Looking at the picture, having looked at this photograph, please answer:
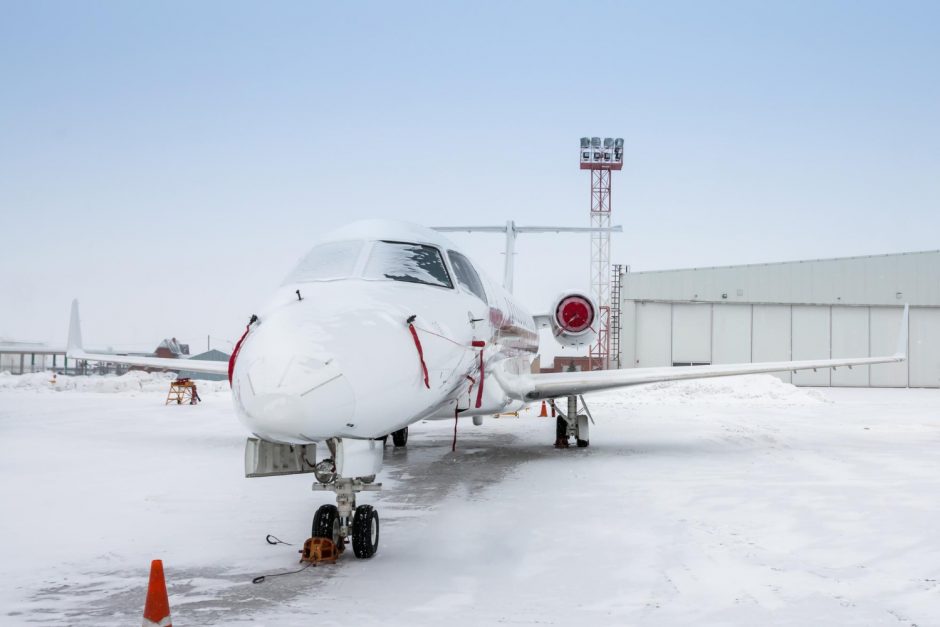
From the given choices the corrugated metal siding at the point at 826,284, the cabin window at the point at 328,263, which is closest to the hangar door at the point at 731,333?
the corrugated metal siding at the point at 826,284

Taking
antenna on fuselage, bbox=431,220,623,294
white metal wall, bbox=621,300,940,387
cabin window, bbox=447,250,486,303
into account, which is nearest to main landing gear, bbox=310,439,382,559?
cabin window, bbox=447,250,486,303

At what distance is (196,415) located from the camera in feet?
66.4

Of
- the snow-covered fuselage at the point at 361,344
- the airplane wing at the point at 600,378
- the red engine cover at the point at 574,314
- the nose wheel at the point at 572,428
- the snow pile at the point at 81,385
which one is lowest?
the snow pile at the point at 81,385

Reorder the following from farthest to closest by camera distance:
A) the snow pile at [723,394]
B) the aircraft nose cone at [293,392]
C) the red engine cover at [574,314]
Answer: the snow pile at [723,394]
the red engine cover at [574,314]
the aircraft nose cone at [293,392]

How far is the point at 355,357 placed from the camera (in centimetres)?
509

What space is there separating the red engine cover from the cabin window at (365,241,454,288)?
868 centimetres

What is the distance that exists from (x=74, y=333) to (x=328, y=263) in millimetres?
10347

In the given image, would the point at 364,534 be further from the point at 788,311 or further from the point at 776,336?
the point at 788,311

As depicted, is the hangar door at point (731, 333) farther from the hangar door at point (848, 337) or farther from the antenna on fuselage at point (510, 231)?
the antenna on fuselage at point (510, 231)

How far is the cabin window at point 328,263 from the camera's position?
20.9 ft

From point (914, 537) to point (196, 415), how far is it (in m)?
17.6

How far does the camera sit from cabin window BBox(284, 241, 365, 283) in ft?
20.9

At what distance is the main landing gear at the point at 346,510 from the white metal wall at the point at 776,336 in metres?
34.4

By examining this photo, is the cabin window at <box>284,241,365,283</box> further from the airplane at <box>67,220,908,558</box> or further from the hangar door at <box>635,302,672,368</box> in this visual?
the hangar door at <box>635,302,672,368</box>
